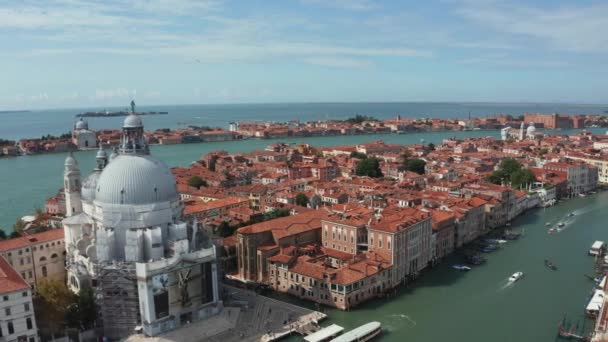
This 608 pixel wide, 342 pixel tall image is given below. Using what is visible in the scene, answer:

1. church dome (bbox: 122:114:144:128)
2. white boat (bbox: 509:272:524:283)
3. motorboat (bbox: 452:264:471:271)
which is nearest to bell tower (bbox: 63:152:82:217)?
church dome (bbox: 122:114:144:128)

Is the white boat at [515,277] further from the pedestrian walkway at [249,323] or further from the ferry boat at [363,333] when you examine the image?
the pedestrian walkway at [249,323]

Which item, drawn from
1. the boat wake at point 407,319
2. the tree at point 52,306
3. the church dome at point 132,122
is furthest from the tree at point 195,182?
the boat wake at point 407,319

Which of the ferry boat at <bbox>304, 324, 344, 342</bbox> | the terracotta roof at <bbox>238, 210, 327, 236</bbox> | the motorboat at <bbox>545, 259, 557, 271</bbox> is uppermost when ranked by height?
the terracotta roof at <bbox>238, 210, 327, 236</bbox>

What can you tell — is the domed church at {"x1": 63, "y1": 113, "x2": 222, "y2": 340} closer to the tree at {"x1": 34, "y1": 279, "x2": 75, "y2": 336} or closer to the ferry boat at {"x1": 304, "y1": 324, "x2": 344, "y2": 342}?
the tree at {"x1": 34, "y1": 279, "x2": 75, "y2": 336}

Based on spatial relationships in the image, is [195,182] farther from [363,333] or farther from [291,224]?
[363,333]

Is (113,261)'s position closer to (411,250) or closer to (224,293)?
(224,293)

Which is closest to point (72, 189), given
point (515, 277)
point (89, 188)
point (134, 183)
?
point (89, 188)

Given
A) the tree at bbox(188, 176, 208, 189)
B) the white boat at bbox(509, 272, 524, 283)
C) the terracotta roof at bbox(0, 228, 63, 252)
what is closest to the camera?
the terracotta roof at bbox(0, 228, 63, 252)
